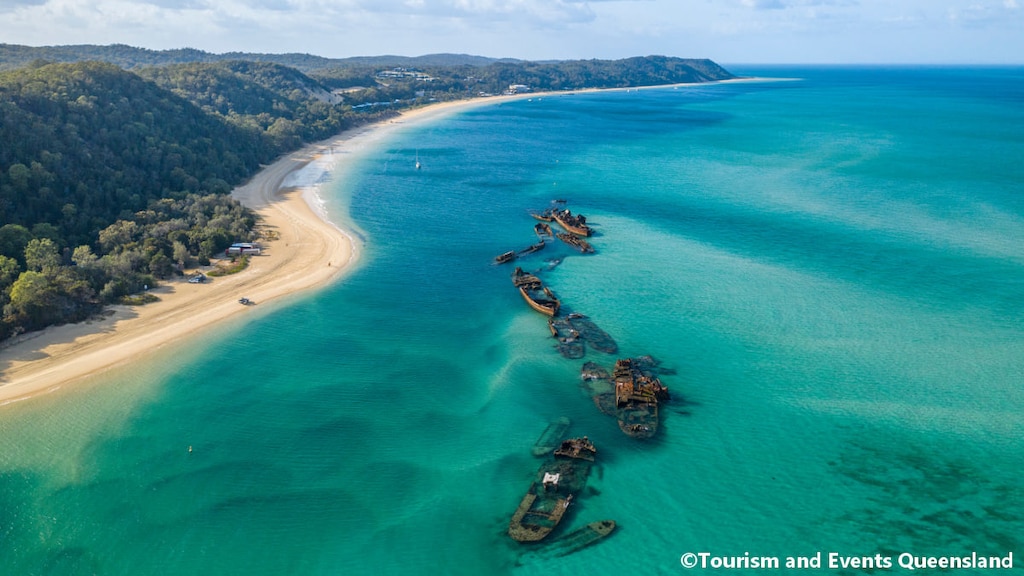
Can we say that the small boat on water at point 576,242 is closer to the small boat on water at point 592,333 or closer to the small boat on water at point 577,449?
the small boat on water at point 592,333

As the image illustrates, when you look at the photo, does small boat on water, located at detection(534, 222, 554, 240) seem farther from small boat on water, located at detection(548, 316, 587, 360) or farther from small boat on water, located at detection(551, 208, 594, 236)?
small boat on water, located at detection(548, 316, 587, 360)

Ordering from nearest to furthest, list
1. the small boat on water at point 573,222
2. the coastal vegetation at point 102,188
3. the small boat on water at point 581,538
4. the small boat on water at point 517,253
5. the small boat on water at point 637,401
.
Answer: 1. the small boat on water at point 581,538
2. the small boat on water at point 637,401
3. the coastal vegetation at point 102,188
4. the small boat on water at point 517,253
5. the small boat on water at point 573,222

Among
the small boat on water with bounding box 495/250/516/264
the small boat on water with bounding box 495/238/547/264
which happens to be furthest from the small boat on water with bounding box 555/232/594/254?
the small boat on water with bounding box 495/250/516/264

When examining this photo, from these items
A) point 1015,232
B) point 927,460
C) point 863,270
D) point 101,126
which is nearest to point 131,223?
point 101,126

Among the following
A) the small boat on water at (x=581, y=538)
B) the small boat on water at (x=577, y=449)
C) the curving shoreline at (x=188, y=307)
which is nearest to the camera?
the small boat on water at (x=581, y=538)

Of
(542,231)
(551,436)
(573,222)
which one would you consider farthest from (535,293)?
(573,222)

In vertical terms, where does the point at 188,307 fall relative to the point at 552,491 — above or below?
above

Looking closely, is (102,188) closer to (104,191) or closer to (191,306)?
(104,191)

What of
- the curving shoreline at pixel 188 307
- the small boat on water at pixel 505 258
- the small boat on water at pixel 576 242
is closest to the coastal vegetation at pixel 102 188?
the curving shoreline at pixel 188 307
